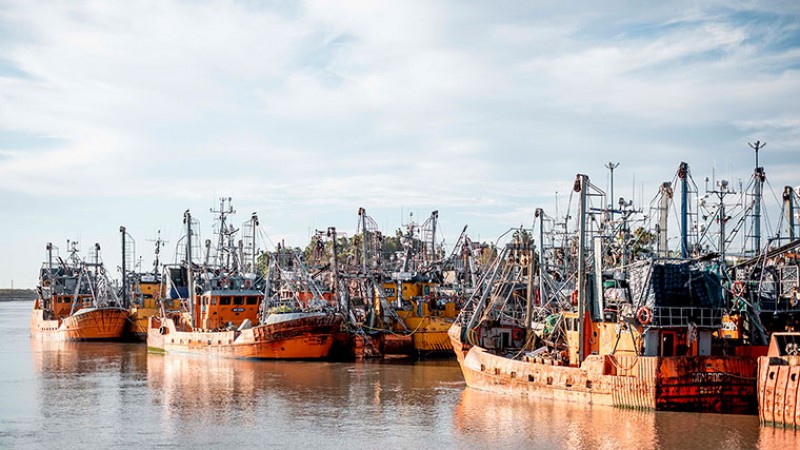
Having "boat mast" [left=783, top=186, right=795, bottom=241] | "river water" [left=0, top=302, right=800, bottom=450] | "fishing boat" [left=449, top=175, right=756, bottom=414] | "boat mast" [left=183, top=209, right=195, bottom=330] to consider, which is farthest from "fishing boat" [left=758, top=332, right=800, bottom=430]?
"boat mast" [left=183, top=209, right=195, bottom=330]

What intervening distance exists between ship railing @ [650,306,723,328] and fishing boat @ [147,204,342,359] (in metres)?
24.0

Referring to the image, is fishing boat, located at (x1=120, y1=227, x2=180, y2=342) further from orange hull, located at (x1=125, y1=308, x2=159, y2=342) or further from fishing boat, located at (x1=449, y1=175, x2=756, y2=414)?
fishing boat, located at (x1=449, y1=175, x2=756, y2=414)

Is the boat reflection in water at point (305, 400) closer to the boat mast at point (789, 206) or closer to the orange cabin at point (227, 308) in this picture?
the orange cabin at point (227, 308)

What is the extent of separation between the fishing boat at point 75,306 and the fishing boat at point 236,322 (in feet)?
24.0

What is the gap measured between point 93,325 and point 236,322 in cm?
1806

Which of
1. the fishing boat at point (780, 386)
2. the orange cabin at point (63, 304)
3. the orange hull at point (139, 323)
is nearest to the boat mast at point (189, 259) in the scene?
the orange hull at point (139, 323)

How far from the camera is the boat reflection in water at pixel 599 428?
89.9 feet

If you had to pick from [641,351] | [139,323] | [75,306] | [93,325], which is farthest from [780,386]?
[75,306]

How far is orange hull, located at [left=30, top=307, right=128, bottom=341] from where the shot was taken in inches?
2781

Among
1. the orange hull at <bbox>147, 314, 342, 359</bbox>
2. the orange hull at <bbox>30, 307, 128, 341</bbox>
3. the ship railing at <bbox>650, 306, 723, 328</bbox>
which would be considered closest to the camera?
the ship railing at <bbox>650, 306, 723, 328</bbox>

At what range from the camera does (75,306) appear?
78375mm

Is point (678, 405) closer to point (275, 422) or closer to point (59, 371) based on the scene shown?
point (275, 422)

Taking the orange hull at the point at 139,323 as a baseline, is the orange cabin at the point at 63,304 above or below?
above

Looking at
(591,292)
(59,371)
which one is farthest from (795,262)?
(59,371)
